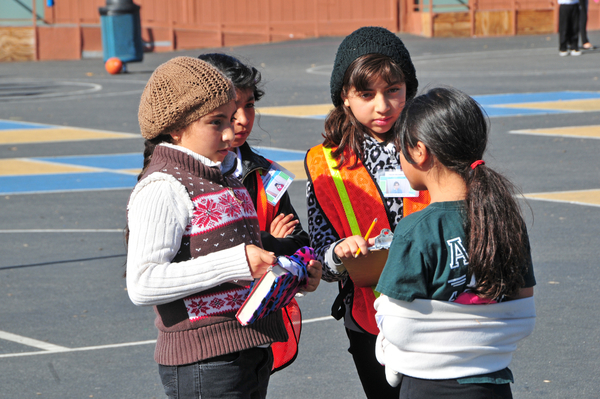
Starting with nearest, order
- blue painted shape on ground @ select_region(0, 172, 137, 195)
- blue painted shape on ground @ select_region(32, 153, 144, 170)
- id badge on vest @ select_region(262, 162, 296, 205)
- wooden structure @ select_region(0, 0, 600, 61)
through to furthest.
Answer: id badge on vest @ select_region(262, 162, 296, 205), blue painted shape on ground @ select_region(0, 172, 137, 195), blue painted shape on ground @ select_region(32, 153, 144, 170), wooden structure @ select_region(0, 0, 600, 61)

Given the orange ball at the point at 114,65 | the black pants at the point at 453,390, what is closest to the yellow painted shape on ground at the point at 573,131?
the black pants at the point at 453,390

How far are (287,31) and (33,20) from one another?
9.84m

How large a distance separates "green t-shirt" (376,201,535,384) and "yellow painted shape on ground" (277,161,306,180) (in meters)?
8.61

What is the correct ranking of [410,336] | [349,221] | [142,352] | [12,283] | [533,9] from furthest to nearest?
[533,9] → [12,283] → [142,352] → [349,221] → [410,336]

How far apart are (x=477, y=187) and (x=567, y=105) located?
15.2 metres

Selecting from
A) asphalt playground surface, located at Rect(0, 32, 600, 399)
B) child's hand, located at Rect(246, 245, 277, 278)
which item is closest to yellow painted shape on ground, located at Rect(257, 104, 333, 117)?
asphalt playground surface, located at Rect(0, 32, 600, 399)

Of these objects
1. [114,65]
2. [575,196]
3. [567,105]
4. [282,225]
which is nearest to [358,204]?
[282,225]

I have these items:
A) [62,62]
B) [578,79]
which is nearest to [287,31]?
[62,62]

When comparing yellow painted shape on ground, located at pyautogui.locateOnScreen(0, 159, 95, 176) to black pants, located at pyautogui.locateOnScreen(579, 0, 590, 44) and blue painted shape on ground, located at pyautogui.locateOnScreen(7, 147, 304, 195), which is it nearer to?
blue painted shape on ground, located at pyautogui.locateOnScreen(7, 147, 304, 195)

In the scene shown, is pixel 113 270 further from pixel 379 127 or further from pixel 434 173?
pixel 434 173

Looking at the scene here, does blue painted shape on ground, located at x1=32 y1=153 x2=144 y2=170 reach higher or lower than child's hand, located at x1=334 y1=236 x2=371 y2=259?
lower

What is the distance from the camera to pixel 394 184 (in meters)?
3.28

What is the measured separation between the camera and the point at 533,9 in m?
31.2

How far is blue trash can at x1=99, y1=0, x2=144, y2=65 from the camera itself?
86.2ft
